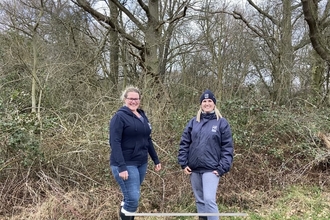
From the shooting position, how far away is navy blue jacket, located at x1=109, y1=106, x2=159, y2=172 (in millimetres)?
3561

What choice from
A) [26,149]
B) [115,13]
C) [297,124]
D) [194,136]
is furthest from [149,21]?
[194,136]

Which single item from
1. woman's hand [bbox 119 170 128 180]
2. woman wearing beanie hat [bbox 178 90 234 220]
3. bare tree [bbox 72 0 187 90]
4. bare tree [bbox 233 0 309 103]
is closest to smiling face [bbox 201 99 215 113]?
woman wearing beanie hat [bbox 178 90 234 220]

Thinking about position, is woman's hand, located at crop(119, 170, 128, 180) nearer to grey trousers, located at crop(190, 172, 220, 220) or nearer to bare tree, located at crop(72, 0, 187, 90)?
grey trousers, located at crop(190, 172, 220, 220)

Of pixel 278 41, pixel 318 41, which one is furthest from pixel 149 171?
pixel 278 41

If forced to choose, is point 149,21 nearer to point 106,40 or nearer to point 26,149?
point 106,40

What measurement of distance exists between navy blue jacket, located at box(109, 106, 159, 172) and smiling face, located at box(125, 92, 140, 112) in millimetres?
57

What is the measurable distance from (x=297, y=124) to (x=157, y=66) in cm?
450

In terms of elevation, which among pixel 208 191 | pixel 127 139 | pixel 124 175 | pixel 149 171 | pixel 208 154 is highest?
pixel 127 139

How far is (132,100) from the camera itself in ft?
12.5

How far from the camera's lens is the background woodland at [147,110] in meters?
5.11

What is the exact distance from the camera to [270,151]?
267 inches

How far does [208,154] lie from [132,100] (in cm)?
106

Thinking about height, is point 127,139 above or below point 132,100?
below

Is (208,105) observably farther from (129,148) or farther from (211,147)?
(129,148)
